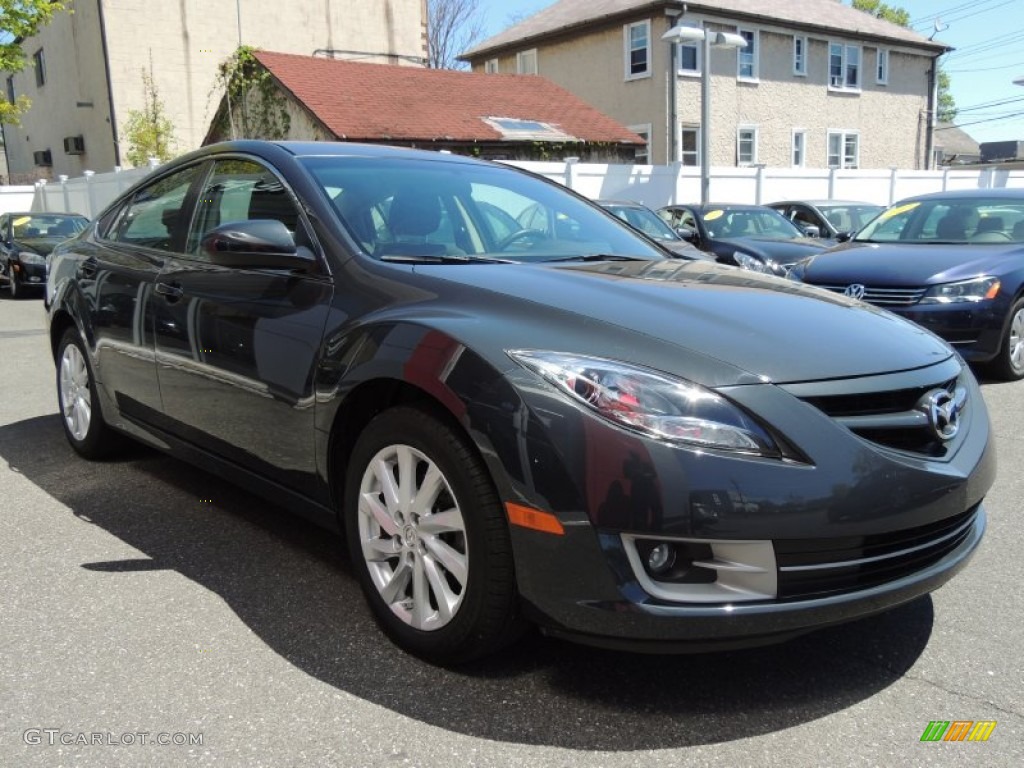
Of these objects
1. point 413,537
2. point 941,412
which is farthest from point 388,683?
point 941,412

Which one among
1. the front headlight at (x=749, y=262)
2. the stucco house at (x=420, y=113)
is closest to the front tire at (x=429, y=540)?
the front headlight at (x=749, y=262)

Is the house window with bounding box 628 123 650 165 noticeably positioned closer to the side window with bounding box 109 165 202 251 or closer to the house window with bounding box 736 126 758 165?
the house window with bounding box 736 126 758 165

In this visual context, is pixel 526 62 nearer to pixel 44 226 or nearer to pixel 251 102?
pixel 251 102

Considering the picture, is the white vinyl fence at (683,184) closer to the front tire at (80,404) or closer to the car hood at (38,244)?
the car hood at (38,244)

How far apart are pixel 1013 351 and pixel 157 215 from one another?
6.26 metres

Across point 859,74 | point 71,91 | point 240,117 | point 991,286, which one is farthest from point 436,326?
point 859,74

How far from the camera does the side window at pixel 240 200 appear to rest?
11.3 feet

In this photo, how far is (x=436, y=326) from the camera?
2.64 metres

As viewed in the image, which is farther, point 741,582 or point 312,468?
point 312,468

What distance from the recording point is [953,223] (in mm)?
7828

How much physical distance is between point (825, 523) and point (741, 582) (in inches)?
10.1

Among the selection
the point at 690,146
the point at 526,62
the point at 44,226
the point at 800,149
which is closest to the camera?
the point at 44,226

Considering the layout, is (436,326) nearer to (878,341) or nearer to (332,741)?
(332,741)

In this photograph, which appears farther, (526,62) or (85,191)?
(526,62)
